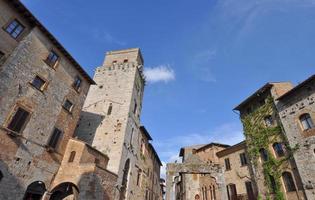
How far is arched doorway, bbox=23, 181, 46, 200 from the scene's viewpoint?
46.6 feet

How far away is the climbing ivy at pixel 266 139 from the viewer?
61.1 feet

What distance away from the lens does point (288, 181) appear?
18.0 m

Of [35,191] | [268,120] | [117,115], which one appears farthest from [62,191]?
[268,120]

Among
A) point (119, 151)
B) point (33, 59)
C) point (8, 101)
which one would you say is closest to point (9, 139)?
point (8, 101)

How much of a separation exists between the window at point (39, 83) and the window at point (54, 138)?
367 cm

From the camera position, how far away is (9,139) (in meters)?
12.7

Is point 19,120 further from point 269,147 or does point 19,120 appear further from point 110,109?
point 269,147

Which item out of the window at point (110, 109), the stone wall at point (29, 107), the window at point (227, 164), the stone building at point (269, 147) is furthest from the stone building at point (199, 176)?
the stone wall at point (29, 107)

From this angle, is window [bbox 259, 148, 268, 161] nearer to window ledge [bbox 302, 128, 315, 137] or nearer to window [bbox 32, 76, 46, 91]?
window ledge [bbox 302, 128, 315, 137]

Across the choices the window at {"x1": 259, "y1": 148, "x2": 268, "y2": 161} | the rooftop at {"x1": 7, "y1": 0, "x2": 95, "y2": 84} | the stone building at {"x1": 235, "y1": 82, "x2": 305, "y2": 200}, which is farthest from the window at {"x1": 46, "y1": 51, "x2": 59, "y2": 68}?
the window at {"x1": 259, "y1": 148, "x2": 268, "y2": 161}

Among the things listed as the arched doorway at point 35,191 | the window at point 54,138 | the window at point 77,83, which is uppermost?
the window at point 77,83

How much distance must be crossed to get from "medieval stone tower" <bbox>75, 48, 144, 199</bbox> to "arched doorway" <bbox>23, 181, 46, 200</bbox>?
6.61m

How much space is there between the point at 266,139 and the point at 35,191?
866 inches

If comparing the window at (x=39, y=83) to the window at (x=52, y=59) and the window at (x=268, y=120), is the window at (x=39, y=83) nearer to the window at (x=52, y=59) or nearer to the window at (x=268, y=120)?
the window at (x=52, y=59)
